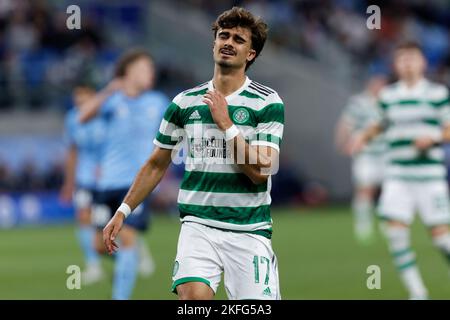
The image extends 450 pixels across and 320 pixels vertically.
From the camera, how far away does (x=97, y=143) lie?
1477 cm

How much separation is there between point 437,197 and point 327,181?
705 inches

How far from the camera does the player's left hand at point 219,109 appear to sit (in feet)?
21.0

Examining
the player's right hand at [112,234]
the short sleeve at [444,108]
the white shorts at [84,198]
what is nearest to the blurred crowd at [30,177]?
the white shorts at [84,198]

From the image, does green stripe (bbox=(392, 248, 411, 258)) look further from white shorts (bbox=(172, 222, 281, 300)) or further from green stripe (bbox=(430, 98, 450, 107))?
white shorts (bbox=(172, 222, 281, 300))

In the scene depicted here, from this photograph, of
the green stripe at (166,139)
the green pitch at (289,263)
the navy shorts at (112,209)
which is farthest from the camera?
the green pitch at (289,263)

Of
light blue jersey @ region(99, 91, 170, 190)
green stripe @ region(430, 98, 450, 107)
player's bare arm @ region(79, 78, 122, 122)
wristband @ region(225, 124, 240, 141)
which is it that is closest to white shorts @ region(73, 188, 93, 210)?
player's bare arm @ region(79, 78, 122, 122)

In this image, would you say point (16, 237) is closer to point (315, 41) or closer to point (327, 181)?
point (327, 181)

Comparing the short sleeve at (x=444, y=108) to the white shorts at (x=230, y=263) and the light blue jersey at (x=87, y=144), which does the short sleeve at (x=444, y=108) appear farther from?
the light blue jersey at (x=87, y=144)

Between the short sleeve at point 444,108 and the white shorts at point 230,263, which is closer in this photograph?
the white shorts at point 230,263

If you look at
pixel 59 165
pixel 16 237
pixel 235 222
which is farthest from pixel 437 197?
pixel 59 165

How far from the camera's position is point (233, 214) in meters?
6.73

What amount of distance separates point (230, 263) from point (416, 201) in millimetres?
5091

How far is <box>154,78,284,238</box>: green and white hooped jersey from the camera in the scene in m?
6.69

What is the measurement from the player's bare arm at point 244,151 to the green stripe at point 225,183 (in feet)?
0.51
